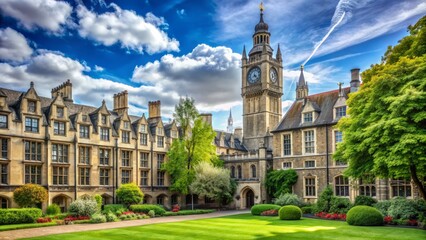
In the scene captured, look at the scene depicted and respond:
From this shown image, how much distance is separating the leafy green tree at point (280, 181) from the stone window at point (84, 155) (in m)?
19.7

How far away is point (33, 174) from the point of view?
37.1m

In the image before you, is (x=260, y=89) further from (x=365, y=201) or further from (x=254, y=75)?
(x=365, y=201)

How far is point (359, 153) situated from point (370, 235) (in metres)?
5.38

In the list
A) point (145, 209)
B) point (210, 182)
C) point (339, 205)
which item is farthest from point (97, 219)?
point (339, 205)

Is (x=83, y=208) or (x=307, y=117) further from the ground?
(x=307, y=117)

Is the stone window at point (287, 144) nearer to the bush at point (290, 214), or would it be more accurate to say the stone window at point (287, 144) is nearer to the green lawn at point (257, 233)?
the bush at point (290, 214)

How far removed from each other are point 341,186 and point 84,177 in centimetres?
2580

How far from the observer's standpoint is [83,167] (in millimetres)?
41188

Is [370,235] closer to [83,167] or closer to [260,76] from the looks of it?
[83,167]

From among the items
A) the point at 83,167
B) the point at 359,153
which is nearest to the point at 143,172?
the point at 83,167

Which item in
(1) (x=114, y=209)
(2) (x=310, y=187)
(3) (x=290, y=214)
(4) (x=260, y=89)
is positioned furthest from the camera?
(4) (x=260, y=89)

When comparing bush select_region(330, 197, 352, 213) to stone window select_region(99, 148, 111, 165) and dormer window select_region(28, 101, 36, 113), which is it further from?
dormer window select_region(28, 101, 36, 113)

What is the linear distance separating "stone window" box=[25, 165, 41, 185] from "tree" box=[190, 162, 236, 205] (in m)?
16.0

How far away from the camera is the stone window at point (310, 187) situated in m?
42.3
